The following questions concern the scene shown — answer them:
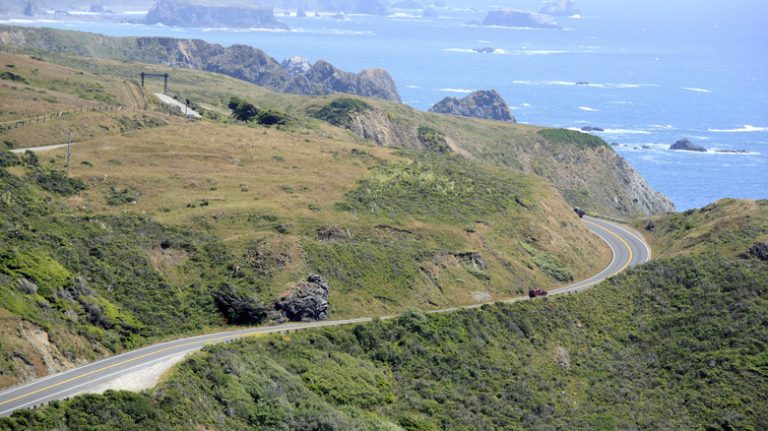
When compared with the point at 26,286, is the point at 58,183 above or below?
below

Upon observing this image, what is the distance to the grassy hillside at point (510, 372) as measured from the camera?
45.1 m

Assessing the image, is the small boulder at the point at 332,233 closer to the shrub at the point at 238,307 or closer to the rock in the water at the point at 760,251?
the shrub at the point at 238,307

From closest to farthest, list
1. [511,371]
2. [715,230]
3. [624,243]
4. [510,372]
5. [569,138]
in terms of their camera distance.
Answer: [510,372], [511,371], [715,230], [624,243], [569,138]

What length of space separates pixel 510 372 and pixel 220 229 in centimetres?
2321

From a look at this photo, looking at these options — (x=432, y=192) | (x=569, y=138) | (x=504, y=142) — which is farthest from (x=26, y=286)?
(x=569, y=138)

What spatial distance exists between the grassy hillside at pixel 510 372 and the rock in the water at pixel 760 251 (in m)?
1.83

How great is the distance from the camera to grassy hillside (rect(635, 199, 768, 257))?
262ft

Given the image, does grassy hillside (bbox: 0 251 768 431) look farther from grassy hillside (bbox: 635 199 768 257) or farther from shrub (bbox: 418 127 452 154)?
shrub (bbox: 418 127 452 154)

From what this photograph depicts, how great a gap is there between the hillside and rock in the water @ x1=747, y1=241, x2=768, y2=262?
12.5 m

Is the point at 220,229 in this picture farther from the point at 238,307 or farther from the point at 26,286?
the point at 26,286

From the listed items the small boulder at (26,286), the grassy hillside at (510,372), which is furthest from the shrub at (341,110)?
the small boulder at (26,286)

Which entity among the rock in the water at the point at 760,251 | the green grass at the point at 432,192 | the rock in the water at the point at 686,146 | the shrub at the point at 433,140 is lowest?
the rock in the water at the point at 686,146

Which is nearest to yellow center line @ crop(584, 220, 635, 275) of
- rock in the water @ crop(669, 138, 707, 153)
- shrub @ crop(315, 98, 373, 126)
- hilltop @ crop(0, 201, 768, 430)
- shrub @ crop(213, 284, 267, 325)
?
hilltop @ crop(0, 201, 768, 430)

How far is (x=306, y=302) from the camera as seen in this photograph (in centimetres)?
6194
